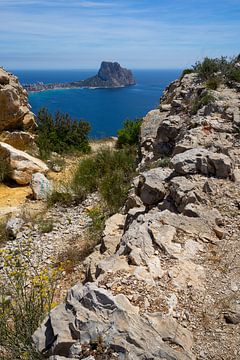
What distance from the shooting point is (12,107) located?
48.1 feet

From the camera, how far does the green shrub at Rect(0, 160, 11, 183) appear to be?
12164mm

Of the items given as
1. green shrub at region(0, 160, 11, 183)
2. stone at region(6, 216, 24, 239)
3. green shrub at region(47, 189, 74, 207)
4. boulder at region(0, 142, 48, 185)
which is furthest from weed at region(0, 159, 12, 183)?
stone at region(6, 216, 24, 239)

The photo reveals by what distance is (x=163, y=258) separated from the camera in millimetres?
4551

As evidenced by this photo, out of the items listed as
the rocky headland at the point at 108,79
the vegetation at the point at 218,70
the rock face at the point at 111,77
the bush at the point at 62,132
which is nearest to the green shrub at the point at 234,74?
the vegetation at the point at 218,70

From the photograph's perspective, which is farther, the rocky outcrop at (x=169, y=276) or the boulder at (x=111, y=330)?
the rocky outcrop at (x=169, y=276)

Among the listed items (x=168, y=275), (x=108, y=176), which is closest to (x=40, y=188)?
(x=108, y=176)

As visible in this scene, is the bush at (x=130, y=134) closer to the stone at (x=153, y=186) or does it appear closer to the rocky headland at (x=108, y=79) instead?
the stone at (x=153, y=186)

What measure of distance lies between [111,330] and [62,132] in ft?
47.2

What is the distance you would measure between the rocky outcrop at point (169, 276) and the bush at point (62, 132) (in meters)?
9.36

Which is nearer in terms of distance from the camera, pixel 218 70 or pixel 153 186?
pixel 153 186

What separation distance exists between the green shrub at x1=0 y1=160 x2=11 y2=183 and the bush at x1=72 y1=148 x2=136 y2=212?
8.00 feet

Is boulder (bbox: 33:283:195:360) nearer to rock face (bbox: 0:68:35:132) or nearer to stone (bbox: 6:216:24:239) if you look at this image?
stone (bbox: 6:216:24:239)

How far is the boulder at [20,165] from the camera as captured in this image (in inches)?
486

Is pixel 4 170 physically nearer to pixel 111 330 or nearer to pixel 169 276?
pixel 169 276
